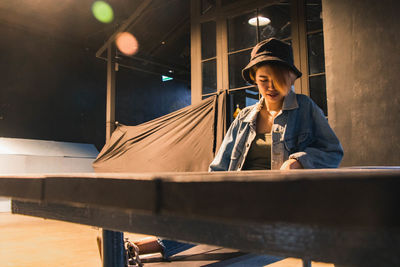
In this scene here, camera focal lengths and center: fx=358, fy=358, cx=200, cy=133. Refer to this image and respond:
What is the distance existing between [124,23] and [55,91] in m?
2.42

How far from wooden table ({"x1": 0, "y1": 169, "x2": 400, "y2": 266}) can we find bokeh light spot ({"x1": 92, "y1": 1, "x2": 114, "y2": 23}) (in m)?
6.27

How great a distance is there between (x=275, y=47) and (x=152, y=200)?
998 mm

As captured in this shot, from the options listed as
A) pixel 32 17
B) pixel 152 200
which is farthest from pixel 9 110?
pixel 152 200

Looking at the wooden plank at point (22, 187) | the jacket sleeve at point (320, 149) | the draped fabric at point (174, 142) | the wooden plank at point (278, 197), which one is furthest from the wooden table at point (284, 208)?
the draped fabric at point (174, 142)

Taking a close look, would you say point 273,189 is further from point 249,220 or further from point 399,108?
point 399,108

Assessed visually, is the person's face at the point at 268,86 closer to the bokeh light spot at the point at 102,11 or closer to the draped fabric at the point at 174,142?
the draped fabric at the point at 174,142

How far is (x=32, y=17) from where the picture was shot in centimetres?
658

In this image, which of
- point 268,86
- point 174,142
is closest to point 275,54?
point 268,86

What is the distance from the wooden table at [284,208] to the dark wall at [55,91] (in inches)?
285

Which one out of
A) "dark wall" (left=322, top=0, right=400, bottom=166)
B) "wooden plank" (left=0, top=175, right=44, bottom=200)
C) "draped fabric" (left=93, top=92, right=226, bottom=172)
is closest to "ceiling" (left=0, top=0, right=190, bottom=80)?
"draped fabric" (left=93, top=92, right=226, bottom=172)

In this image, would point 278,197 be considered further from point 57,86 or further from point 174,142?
point 57,86

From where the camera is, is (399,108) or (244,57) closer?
(399,108)

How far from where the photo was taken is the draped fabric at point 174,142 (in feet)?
12.8

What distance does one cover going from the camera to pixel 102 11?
6328 millimetres
